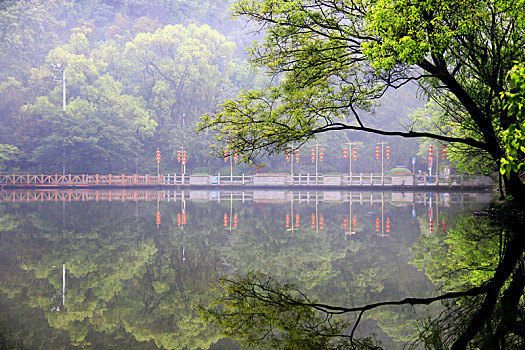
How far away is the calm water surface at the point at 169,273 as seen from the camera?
3.54 meters

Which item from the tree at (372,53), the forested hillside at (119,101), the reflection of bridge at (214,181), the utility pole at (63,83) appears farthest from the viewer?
the utility pole at (63,83)

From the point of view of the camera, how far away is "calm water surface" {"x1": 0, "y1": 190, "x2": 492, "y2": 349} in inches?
140

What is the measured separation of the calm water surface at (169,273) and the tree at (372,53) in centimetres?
215

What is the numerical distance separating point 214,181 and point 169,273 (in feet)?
101

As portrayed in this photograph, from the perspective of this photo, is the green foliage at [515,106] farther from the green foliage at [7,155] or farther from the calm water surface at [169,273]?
the green foliage at [7,155]

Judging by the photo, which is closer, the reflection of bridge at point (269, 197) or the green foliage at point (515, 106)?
the green foliage at point (515, 106)

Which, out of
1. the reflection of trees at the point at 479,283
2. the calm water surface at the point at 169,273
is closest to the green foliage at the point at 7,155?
the calm water surface at the point at 169,273

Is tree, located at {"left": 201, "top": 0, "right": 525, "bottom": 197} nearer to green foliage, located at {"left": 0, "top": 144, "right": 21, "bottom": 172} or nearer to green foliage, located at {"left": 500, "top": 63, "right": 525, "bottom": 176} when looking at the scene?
green foliage, located at {"left": 500, "top": 63, "right": 525, "bottom": 176}

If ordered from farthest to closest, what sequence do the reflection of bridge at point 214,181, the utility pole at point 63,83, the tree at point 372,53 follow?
the utility pole at point 63,83
the reflection of bridge at point 214,181
the tree at point 372,53

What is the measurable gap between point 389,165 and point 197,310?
41561 millimetres

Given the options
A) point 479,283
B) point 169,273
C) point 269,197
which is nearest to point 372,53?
point 479,283

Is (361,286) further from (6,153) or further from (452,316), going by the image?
(6,153)

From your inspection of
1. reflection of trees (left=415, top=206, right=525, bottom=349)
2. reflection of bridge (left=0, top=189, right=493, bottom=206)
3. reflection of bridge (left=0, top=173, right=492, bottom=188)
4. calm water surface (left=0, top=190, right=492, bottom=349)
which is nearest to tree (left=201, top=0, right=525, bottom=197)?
reflection of trees (left=415, top=206, right=525, bottom=349)

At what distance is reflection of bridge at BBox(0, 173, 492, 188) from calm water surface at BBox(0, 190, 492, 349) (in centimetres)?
2318
